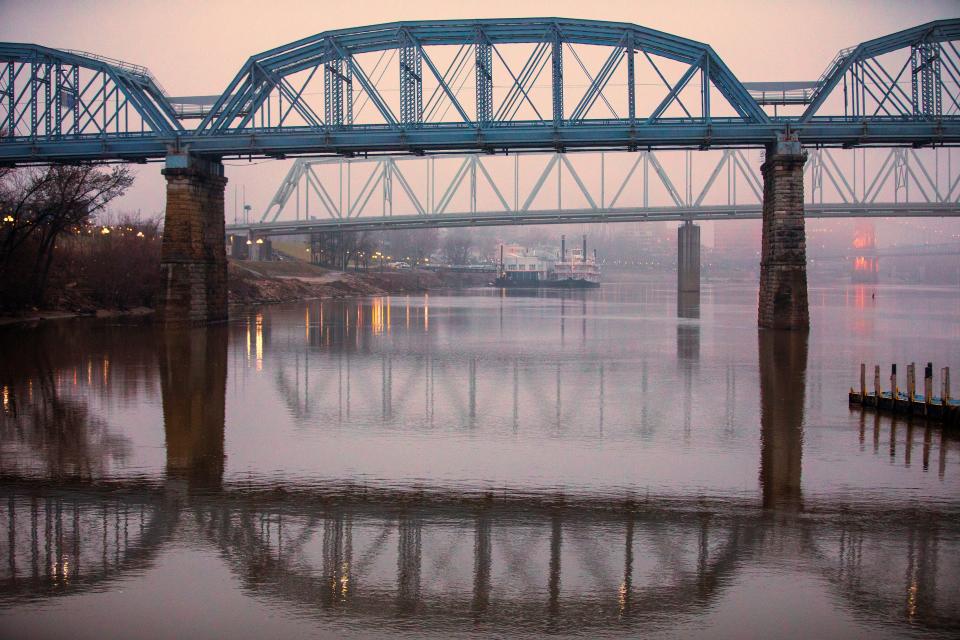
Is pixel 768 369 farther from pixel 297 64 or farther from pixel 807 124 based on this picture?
pixel 297 64

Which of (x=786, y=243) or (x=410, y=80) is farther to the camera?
(x=410, y=80)

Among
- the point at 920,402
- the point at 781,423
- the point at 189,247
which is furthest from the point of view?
the point at 189,247

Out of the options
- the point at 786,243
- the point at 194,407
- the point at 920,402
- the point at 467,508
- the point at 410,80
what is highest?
the point at 410,80

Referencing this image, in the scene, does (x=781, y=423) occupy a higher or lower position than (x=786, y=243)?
lower

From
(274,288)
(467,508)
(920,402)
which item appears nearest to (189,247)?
(920,402)

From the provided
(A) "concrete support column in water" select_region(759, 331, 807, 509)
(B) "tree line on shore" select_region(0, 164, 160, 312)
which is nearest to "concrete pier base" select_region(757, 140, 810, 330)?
(A) "concrete support column in water" select_region(759, 331, 807, 509)

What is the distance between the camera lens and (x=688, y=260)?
142875mm

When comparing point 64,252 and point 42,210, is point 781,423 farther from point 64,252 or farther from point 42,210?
point 64,252

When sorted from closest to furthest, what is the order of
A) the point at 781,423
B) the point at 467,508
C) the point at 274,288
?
the point at 467,508 → the point at 781,423 → the point at 274,288

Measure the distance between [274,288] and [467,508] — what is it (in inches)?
3908

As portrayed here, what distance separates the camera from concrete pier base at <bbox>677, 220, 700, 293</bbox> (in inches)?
5497

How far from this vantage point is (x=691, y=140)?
5841cm

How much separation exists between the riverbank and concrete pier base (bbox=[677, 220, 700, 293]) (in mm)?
42651

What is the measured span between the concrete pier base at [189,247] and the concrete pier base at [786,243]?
3160cm
